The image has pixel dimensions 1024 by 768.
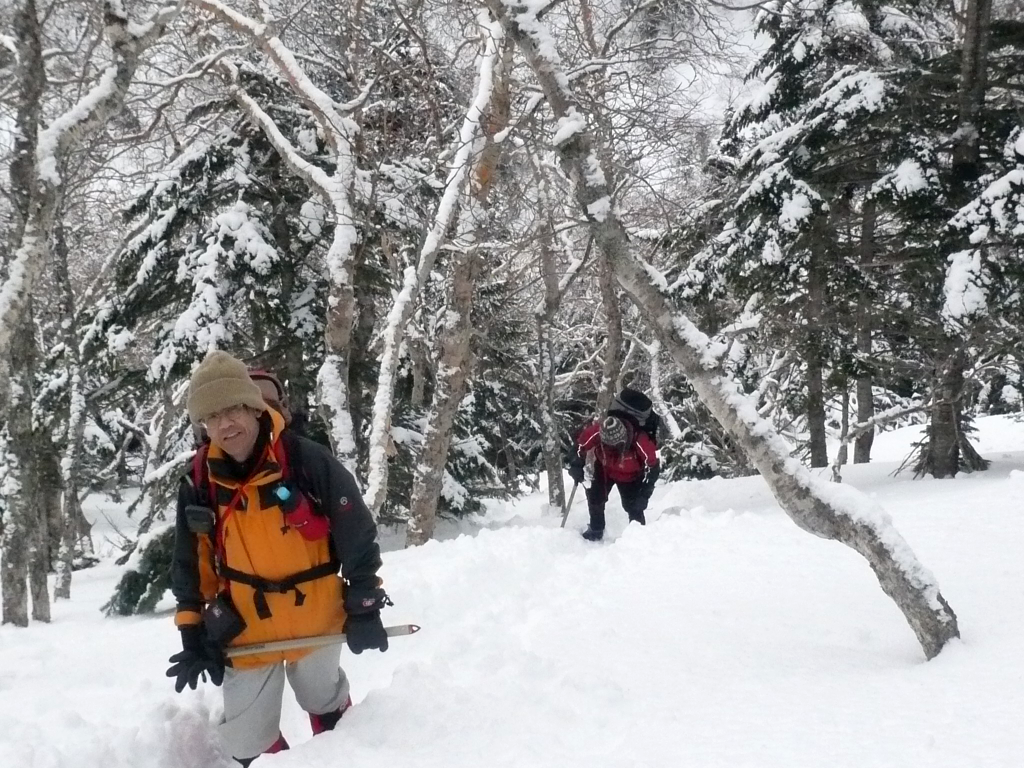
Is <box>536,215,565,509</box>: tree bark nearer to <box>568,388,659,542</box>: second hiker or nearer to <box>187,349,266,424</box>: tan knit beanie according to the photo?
<box>568,388,659,542</box>: second hiker

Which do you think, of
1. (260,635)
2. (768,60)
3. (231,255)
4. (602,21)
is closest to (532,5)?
(260,635)

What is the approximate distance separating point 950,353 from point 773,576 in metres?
5.98

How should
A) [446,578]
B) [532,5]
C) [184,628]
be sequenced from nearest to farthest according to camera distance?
[184,628]
[532,5]
[446,578]

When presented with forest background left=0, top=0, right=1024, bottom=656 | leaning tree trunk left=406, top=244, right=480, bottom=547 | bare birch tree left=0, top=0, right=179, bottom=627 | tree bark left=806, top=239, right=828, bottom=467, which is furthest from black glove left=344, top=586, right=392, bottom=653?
tree bark left=806, top=239, right=828, bottom=467

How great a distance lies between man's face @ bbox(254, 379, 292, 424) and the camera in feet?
10.7

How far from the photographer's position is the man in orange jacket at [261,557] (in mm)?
2967

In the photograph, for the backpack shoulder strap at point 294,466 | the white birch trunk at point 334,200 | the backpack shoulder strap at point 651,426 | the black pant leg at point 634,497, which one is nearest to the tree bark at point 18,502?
the white birch trunk at point 334,200

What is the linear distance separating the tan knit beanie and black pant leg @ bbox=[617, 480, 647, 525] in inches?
247

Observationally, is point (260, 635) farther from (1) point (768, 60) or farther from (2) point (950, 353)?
(1) point (768, 60)

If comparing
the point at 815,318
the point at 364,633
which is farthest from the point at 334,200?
the point at 815,318

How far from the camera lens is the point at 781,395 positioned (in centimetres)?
1597

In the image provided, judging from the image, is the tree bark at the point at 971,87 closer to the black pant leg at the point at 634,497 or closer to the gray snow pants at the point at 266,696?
the black pant leg at the point at 634,497

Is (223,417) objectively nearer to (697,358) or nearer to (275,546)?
(275,546)

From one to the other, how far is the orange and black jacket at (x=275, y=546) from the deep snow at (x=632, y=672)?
48 cm
